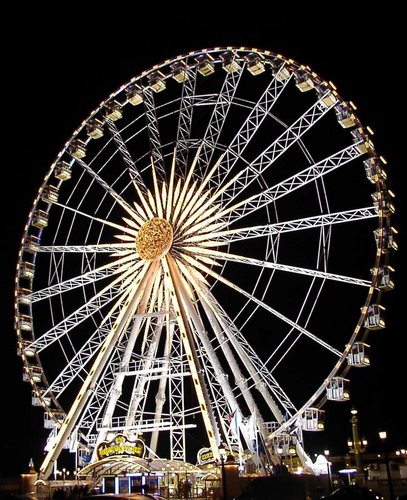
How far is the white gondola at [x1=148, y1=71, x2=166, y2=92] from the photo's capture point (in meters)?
30.1

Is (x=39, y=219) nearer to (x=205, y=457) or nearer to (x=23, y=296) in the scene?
(x=23, y=296)

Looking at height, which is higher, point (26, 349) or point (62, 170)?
point (62, 170)

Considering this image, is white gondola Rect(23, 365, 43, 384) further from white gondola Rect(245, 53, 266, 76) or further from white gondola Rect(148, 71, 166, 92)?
white gondola Rect(245, 53, 266, 76)

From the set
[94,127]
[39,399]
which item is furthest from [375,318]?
[94,127]

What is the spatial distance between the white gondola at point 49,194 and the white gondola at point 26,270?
3148 mm

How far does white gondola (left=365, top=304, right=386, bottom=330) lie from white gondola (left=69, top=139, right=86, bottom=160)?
15471 mm

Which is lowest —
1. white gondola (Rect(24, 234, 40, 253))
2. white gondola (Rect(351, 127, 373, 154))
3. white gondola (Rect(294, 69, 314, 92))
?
white gondola (Rect(24, 234, 40, 253))

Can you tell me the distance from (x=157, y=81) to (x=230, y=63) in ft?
12.3

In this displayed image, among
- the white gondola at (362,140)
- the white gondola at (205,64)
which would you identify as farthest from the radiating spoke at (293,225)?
the white gondola at (205,64)

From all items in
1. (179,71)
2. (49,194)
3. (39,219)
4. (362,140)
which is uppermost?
(179,71)

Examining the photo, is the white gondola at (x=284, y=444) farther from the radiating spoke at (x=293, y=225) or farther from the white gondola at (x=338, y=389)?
the radiating spoke at (x=293, y=225)

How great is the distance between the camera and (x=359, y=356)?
23.3 meters

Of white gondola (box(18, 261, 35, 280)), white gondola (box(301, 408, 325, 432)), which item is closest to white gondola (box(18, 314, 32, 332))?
white gondola (box(18, 261, 35, 280))

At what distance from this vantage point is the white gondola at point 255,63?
28203 mm
